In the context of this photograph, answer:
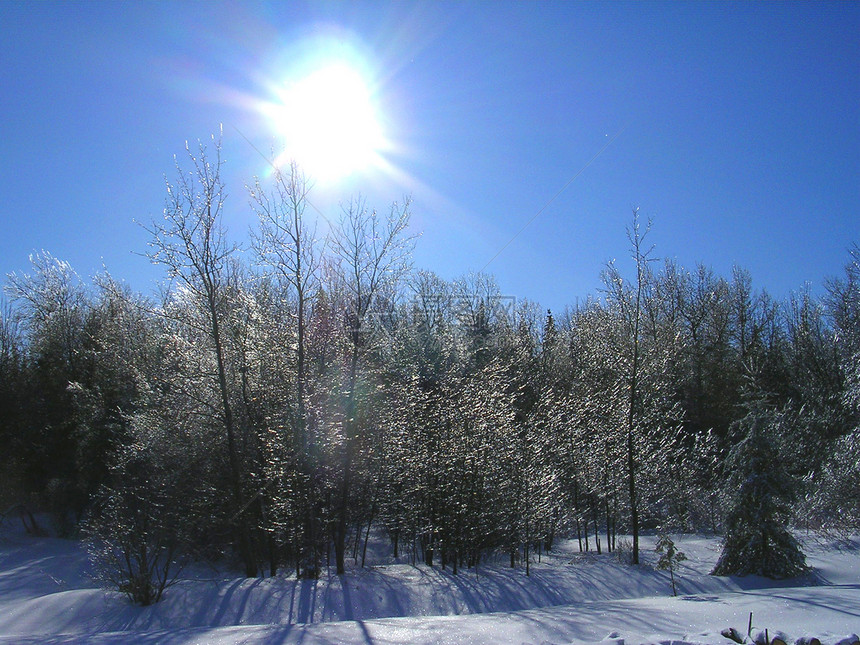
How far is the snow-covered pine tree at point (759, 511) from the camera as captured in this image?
1092cm

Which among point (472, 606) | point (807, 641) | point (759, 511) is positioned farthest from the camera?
point (759, 511)

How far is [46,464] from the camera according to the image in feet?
71.5

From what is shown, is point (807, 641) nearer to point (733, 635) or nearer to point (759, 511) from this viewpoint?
point (733, 635)

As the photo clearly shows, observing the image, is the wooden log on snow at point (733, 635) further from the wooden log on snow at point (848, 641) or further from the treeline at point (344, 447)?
the treeline at point (344, 447)

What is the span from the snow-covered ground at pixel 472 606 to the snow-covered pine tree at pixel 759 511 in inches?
14.4

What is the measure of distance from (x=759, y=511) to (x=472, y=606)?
19.6 feet

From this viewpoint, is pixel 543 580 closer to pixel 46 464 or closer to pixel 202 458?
pixel 202 458

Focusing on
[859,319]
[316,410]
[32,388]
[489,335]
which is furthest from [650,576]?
[32,388]

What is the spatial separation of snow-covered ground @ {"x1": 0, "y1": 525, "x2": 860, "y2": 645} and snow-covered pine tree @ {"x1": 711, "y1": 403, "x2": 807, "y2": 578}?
366 millimetres

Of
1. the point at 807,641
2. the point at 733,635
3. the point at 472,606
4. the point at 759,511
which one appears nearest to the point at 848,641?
the point at 807,641

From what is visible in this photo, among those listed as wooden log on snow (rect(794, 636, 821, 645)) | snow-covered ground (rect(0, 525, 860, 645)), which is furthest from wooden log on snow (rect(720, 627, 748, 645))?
wooden log on snow (rect(794, 636, 821, 645))

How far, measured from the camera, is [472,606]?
10.0 metres

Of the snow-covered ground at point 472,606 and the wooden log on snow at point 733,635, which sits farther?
the snow-covered ground at point 472,606

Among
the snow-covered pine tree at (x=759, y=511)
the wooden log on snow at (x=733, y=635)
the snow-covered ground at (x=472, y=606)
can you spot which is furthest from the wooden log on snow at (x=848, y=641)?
the snow-covered pine tree at (x=759, y=511)
